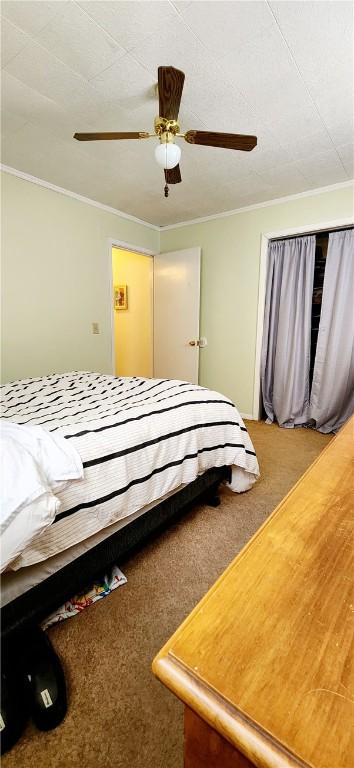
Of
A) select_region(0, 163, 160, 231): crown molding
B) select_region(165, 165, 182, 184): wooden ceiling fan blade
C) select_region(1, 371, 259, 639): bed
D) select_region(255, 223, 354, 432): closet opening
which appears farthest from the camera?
select_region(255, 223, 354, 432): closet opening

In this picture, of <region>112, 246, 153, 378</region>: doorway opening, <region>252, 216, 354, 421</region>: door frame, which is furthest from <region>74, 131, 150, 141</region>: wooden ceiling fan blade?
<region>112, 246, 153, 378</region>: doorway opening

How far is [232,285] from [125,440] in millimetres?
2875

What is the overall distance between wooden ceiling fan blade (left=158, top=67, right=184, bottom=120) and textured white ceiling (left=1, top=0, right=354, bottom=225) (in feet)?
0.80

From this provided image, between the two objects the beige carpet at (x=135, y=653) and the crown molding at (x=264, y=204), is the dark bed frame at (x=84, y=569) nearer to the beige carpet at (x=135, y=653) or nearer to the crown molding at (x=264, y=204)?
the beige carpet at (x=135, y=653)

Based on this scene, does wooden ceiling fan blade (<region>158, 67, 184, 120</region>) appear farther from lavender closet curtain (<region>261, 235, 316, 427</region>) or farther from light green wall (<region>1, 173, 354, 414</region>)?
lavender closet curtain (<region>261, 235, 316, 427</region>)

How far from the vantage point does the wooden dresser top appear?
0.29 metres

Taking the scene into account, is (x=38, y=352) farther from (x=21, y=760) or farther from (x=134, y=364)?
(x=21, y=760)

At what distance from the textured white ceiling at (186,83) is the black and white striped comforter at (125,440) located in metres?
1.69

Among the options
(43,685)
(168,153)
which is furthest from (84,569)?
(168,153)

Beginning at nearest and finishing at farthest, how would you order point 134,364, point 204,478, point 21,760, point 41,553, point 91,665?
1. point 21,760
2. point 41,553
3. point 91,665
4. point 204,478
5. point 134,364

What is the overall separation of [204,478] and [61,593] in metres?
0.86

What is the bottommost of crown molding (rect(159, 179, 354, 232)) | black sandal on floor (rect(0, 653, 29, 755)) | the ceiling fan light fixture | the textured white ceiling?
black sandal on floor (rect(0, 653, 29, 755))

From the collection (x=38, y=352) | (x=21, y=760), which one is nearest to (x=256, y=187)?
(x=38, y=352)

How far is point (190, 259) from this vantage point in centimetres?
367
